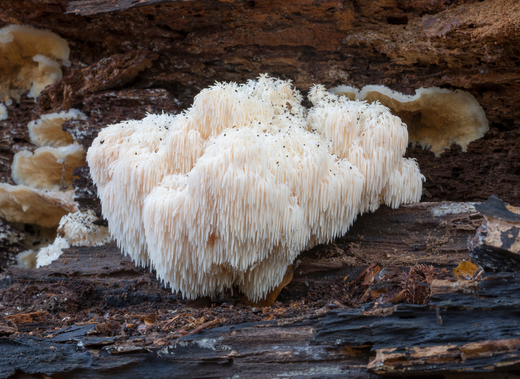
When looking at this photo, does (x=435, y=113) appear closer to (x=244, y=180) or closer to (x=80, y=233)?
(x=244, y=180)

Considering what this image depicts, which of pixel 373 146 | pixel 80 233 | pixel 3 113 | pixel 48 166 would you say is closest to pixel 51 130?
pixel 48 166

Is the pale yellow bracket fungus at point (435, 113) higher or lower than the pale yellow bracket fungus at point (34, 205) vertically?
higher

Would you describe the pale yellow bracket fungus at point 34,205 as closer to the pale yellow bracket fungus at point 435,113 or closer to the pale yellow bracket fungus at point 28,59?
the pale yellow bracket fungus at point 28,59

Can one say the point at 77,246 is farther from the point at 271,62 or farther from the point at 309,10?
the point at 309,10

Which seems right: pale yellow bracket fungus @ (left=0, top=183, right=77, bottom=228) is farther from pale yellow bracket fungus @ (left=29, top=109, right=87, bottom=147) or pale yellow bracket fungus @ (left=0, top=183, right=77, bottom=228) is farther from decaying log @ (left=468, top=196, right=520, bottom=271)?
decaying log @ (left=468, top=196, right=520, bottom=271)

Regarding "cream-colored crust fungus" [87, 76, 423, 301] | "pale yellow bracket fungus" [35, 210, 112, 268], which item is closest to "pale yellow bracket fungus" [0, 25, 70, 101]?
"pale yellow bracket fungus" [35, 210, 112, 268]

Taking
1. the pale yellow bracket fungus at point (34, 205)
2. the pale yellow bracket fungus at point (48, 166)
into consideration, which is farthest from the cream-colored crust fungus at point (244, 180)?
the pale yellow bracket fungus at point (34, 205)
